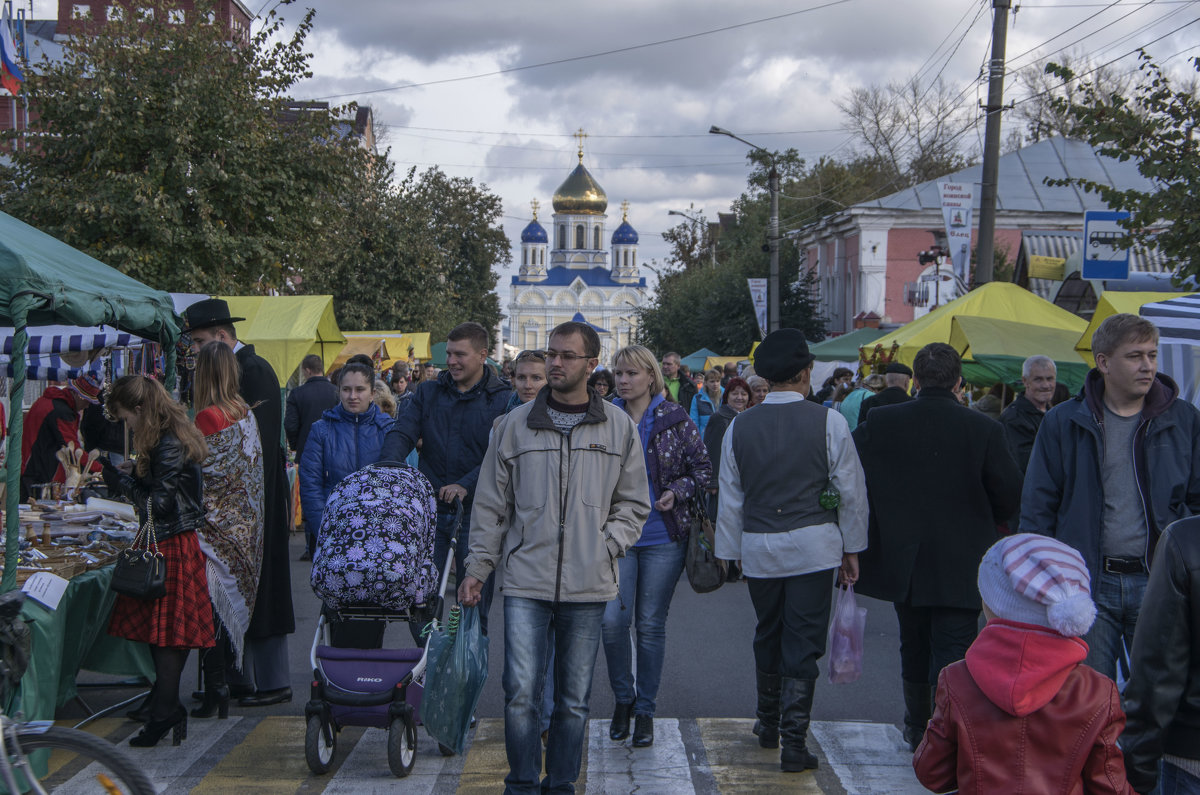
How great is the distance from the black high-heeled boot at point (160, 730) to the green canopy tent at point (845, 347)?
1677 centimetres

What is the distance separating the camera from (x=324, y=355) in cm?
1636

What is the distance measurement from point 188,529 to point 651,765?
2.52 m

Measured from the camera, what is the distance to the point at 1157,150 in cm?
1020

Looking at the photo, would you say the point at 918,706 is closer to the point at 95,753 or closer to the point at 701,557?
the point at 701,557

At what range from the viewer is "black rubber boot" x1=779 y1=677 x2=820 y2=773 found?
18.0ft

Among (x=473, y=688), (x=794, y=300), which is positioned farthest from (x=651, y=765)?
(x=794, y=300)

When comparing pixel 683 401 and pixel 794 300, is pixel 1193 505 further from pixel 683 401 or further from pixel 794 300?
pixel 794 300

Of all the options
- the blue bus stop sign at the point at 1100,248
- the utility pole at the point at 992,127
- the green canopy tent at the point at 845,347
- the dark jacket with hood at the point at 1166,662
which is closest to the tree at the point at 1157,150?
the blue bus stop sign at the point at 1100,248

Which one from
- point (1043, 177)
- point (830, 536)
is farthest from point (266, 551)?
point (1043, 177)

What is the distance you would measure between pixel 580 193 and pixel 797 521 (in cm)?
14120

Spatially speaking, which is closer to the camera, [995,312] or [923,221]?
[995,312]

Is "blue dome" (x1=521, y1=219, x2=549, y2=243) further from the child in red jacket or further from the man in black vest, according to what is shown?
the child in red jacket

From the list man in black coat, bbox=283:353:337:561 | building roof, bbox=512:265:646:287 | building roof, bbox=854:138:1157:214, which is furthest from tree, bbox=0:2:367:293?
building roof, bbox=512:265:646:287

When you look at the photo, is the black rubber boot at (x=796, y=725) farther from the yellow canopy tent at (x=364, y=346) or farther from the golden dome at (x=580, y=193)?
the golden dome at (x=580, y=193)
